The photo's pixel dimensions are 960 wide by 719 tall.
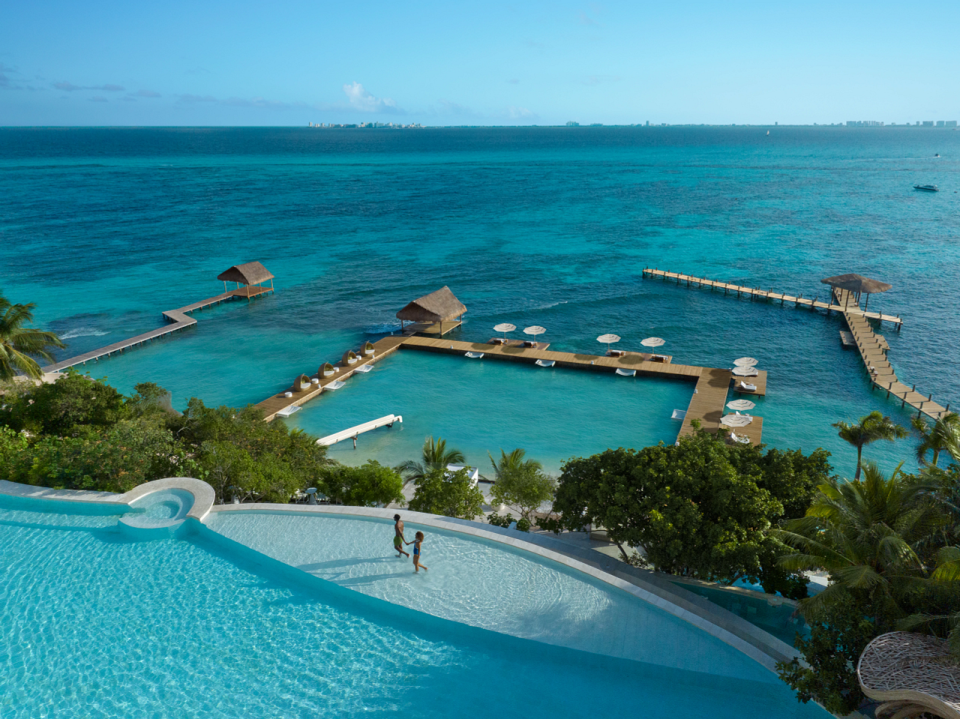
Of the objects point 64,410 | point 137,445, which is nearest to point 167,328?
point 64,410

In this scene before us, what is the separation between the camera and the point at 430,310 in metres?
40.4

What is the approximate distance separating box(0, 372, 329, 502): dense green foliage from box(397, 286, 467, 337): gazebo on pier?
56.4ft

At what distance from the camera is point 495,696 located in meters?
11.8

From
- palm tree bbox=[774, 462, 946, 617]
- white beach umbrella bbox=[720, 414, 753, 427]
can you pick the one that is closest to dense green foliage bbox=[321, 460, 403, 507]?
palm tree bbox=[774, 462, 946, 617]

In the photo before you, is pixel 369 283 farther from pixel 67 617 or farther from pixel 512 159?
pixel 512 159

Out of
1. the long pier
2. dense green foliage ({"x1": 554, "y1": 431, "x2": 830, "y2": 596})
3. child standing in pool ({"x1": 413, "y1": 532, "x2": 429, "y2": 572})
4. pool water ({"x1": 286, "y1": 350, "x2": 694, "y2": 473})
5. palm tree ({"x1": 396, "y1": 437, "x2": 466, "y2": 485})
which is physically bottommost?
pool water ({"x1": 286, "y1": 350, "x2": 694, "y2": 473})

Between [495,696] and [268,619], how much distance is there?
5.27 metres

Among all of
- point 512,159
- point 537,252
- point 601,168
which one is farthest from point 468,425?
point 512,159

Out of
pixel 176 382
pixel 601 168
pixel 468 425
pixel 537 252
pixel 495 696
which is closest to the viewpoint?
pixel 495 696

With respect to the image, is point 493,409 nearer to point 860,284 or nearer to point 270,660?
point 270,660

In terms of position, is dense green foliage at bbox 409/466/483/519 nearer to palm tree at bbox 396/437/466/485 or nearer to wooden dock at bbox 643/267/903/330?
palm tree at bbox 396/437/466/485

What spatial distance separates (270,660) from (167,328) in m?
33.9

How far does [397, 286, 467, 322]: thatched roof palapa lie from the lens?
132 ft

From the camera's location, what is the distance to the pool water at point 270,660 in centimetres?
1161
